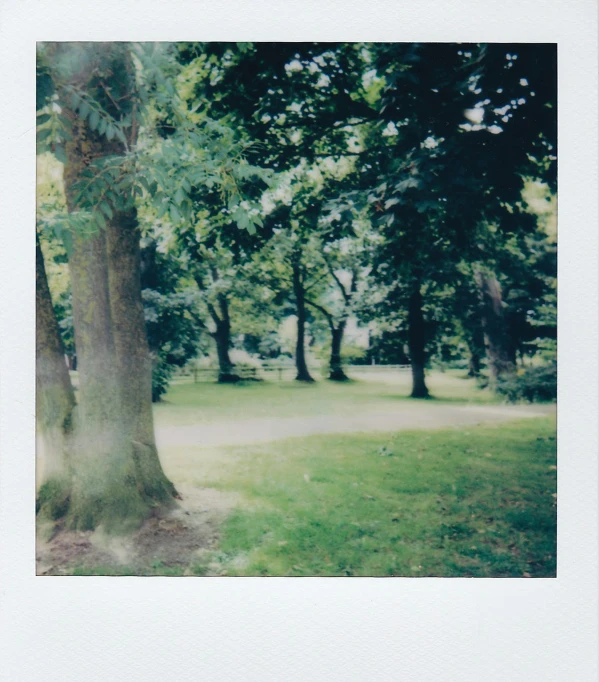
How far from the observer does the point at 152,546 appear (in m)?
2.62

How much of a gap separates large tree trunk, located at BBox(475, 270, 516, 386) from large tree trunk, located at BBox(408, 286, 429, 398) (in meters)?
0.42

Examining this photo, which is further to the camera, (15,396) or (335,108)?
(335,108)

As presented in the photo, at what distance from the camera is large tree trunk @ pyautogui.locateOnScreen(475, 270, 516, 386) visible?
2703 millimetres

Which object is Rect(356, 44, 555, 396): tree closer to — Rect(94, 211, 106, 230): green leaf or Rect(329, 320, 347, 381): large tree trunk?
Rect(329, 320, 347, 381): large tree trunk

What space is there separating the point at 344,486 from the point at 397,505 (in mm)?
374

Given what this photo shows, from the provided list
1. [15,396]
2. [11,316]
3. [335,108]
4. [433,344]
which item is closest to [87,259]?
[11,316]

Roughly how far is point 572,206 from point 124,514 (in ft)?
11.8

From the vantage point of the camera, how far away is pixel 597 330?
259cm

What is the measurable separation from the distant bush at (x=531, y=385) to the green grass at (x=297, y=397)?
0.12 metres

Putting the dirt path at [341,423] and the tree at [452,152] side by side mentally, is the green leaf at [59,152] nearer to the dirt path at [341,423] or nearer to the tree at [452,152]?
the dirt path at [341,423]

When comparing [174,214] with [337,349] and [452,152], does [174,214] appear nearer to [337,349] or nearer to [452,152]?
[337,349]

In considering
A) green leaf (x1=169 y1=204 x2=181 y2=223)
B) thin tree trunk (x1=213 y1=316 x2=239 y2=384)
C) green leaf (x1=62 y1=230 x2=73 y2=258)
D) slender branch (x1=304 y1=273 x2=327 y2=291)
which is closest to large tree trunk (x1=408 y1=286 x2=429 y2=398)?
slender branch (x1=304 y1=273 x2=327 y2=291)

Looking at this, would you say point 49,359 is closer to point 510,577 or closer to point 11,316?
point 11,316

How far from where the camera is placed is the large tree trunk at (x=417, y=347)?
273cm
